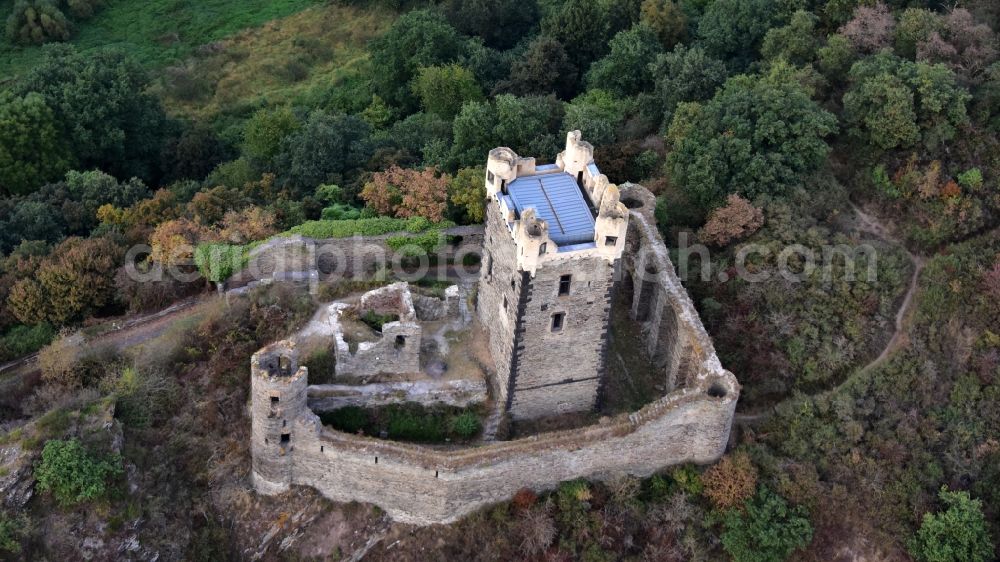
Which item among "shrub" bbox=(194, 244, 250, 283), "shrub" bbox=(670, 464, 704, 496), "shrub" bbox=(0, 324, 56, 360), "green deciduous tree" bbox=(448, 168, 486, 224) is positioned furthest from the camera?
"green deciduous tree" bbox=(448, 168, 486, 224)

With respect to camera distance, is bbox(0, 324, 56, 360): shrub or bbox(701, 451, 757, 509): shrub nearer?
bbox(701, 451, 757, 509): shrub

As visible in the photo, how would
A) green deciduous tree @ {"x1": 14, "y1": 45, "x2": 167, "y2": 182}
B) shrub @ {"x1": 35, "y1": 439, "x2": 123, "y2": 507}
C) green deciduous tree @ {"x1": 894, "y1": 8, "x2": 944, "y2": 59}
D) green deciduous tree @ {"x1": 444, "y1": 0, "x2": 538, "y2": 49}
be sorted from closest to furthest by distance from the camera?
shrub @ {"x1": 35, "y1": 439, "x2": 123, "y2": 507}, green deciduous tree @ {"x1": 894, "y1": 8, "x2": 944, "y2": 59}, green deciduous tree @ {"x1": 14, "y1": 45, "x2": 167, "y2": 182}, green deciduous tree @ {"x1": 444, "y1": 0, "x2": 538, "y2": 49}

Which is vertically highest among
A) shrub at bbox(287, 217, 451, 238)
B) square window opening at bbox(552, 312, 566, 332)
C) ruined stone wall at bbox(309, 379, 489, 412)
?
square window opening at bbox(552, 312, 566, 332)

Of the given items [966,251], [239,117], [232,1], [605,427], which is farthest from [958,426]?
[232,1]

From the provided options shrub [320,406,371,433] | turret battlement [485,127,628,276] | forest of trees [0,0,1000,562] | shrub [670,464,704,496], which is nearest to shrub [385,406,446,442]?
shrub [320,406,371,433]

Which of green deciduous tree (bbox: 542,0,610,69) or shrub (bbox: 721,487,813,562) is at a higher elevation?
green deciduous tree (bbox: 542,0,610,69)

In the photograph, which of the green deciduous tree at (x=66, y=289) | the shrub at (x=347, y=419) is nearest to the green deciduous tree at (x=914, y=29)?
the shrub at (x=347, y=419)

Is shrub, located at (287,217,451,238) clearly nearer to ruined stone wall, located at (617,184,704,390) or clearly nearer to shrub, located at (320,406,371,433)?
ruined stone wall, located at (617,184,704,390)
